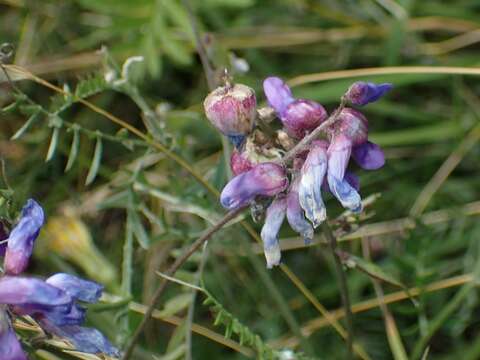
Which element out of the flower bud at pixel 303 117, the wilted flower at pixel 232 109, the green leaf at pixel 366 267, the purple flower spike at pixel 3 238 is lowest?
the purple flower spike at pixel 3 238

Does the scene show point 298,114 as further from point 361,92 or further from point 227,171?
point 227,171

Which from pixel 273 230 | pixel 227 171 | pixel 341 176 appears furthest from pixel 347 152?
pixel 227 171

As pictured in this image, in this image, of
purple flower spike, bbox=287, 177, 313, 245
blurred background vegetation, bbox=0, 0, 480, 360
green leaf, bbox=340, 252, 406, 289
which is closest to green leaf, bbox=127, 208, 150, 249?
blurred background vegetation, bbox=0, 0, 480, 360

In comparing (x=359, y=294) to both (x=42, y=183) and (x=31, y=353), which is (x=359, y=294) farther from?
(x=31, y=353)

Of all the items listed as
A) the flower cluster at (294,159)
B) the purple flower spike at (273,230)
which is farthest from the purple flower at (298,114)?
the purple flower spike at (273,230)

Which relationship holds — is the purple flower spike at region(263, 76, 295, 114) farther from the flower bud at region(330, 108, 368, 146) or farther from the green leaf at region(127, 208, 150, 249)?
the green leaf at region(127, 208, 150, 249)

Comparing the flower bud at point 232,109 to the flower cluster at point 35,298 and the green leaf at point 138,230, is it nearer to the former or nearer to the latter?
the flower cluster at point 35,298
